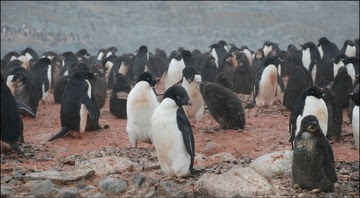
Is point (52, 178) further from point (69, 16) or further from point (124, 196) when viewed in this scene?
point (69, 16)

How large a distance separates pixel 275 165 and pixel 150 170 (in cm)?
148

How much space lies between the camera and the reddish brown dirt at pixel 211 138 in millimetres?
7297

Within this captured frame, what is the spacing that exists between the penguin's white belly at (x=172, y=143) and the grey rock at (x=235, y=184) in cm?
31

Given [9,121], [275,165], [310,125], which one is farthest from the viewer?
[9,121]

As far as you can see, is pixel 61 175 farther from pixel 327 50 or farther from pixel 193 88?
pixel 327 50

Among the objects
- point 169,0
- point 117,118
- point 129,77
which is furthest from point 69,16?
point 117,118

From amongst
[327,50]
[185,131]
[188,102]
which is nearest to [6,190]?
[185,131]

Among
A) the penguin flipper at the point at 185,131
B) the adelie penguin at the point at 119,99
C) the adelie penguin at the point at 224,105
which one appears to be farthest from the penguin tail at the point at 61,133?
the penguin flipper at the point at 185,131

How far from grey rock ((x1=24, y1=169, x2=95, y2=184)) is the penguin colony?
85 centimetres

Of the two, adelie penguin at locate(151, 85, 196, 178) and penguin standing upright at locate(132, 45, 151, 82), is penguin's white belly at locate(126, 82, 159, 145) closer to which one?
adelie penguin at locate(151, 85, 196, 178)

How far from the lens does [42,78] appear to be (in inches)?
460

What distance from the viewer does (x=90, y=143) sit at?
312 inches

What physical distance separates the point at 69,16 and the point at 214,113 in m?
40.1

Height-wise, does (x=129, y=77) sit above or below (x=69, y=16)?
below
